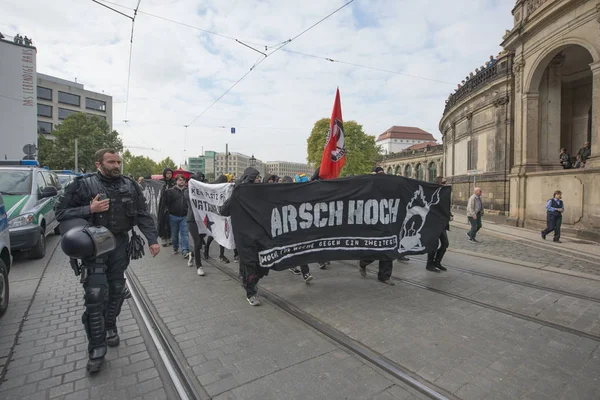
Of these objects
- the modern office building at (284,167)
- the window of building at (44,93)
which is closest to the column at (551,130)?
the window of building at (44,93)

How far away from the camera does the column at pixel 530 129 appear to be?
1534 centimetres

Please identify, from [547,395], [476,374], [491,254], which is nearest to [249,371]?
[476,374]

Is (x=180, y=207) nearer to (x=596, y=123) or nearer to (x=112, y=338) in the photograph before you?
(x=112, y=338)

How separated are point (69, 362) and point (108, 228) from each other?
1372mm

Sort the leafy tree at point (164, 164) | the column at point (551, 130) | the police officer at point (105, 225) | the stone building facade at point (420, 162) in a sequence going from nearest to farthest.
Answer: the police officer at point (105, 225) < the column at point (551, 130) < the stone building facade at point (420, 162) < the leafy tree at point (164, 164)

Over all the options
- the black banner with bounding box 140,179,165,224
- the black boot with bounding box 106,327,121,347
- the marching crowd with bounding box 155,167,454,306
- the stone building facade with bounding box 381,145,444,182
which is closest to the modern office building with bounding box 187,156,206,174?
the stone building facade with bounding box 381,145,444,182

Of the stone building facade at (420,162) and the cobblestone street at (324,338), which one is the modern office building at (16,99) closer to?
the cobblestone street at (324,338)

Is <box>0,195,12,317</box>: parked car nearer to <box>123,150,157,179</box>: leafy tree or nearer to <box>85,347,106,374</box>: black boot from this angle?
<box>85,347,106,374</box>: black boot

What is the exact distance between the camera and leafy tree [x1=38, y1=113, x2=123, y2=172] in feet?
131

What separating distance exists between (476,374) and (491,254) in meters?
6.67

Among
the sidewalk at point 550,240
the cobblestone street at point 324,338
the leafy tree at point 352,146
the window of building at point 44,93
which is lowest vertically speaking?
the cobblestone street at point 324,338

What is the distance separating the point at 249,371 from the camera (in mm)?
3113

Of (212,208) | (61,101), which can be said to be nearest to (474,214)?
(212,208)

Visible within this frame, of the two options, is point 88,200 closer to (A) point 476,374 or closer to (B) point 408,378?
(B) point 408,378
